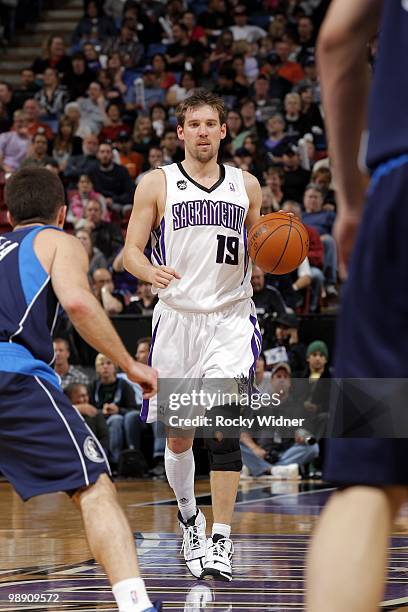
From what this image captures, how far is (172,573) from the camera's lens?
5.48 m

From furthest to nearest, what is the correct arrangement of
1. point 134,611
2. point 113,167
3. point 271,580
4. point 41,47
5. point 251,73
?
point 41,47, point 251,73, point 113,167, point 271,580, point 134,611

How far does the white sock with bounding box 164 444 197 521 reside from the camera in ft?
19.3

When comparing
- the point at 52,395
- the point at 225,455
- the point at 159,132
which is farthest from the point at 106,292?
the point at 52,395

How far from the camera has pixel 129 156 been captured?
1546 cm

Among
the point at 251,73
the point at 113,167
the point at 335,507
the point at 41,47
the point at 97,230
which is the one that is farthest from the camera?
the point at 41,47

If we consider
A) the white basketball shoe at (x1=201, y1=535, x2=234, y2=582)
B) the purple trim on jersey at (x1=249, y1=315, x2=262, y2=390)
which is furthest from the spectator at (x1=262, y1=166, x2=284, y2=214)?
the white basketball shoe at (x1=201, y1=535, x2=234, y2=582)

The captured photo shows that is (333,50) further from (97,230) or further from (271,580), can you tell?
(97,230)

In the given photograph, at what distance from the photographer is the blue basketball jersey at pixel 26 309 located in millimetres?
3889

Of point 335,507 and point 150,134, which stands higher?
point 150,134

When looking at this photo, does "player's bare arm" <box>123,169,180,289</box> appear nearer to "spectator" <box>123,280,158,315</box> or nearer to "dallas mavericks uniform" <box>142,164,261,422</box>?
"dallas mavericks uniform" <box>142,164,261,422</box>

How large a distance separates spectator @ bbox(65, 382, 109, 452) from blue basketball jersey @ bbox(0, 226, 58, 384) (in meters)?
6.57

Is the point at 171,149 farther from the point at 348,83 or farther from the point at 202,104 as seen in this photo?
the point at 348,83

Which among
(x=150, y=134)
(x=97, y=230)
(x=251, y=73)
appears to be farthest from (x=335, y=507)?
(x=251, y=73)

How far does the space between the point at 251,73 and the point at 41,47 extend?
538 centimetres
